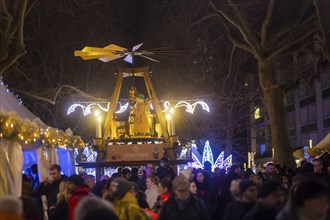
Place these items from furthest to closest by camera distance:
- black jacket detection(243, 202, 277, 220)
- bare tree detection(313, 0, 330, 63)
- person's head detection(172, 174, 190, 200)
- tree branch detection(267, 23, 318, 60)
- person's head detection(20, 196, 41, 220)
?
tree branch detection(267, 23, 318, 60) < bare tree detection(313, 0, 330, 63) < person's head detection(172, 174, 190, 200) < person's head detection(20, 196, 41, 220) < black jacket detection(243, 202, 277, 220)

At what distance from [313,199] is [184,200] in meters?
2.79

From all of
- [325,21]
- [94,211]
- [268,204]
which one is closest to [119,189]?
[268,204]

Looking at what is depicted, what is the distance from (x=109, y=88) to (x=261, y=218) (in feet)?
104

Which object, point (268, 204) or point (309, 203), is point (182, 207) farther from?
point (309, 203)

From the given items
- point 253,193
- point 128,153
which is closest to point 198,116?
point 128,153

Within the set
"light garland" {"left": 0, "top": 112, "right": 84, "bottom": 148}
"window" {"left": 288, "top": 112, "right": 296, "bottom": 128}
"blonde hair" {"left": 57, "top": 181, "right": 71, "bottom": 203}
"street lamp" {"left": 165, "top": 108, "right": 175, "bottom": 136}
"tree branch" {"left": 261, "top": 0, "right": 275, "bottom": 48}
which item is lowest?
"blonde hair" {"left": 57, "top": 181, "right": 71, "bottom": 203}

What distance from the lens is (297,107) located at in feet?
202

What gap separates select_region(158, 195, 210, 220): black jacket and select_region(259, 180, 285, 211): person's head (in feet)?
4.86

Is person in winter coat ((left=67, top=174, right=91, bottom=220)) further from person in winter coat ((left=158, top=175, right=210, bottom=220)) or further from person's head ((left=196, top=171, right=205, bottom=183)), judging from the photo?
person's head ((left=196, top=171, right=205, bottom=183))

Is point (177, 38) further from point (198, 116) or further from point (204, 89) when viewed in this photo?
point (198, 116)

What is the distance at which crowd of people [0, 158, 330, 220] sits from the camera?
5.23m

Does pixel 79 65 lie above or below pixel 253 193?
above

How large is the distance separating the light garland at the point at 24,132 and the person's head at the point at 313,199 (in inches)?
266

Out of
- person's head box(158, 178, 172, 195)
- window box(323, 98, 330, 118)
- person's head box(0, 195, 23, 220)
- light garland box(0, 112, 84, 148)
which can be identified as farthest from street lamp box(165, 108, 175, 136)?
window box(323, 98, 330, 118)
